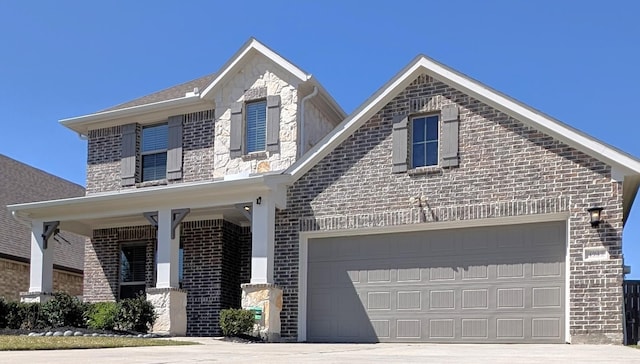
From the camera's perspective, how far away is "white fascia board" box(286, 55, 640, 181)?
12719mm

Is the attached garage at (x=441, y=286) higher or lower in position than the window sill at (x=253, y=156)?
lower

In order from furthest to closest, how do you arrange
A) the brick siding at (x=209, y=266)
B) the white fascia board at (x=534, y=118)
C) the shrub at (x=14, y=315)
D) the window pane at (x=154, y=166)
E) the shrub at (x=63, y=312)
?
the window pane at (x=154, y=166) → the brick siding at (x=209, y=266) → the shrub at (x=14, y=315) → the shrub at (x=63, y=312) → the white fascia board at (x=534, y=118)

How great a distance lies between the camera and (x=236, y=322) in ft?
46.0

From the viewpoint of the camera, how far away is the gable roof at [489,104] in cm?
1270

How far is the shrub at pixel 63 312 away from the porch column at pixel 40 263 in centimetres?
134

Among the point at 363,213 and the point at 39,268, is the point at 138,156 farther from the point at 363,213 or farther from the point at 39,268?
the point at 363,213

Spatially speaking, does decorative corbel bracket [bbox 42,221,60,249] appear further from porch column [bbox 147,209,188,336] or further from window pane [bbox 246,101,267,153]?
window pane [bbox 246,101,267,153]

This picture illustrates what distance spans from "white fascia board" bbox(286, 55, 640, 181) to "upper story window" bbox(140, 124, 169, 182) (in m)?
4.72

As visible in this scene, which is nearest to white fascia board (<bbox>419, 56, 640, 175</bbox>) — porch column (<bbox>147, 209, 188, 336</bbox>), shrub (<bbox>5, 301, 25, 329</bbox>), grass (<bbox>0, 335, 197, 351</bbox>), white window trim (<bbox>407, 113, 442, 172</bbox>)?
white window trim (<bbox>407, 113, 442, 172</bbox>)

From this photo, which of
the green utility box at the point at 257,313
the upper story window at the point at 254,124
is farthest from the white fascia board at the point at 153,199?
the green utility box at the point at 257,313

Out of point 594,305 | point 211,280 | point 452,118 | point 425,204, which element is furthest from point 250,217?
point 594,305

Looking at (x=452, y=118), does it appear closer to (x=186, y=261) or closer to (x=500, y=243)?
(x=500, y=243)

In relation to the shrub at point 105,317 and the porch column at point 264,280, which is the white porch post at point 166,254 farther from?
the porch column at point 264,280

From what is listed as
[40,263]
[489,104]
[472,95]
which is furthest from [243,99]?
[489,104]
